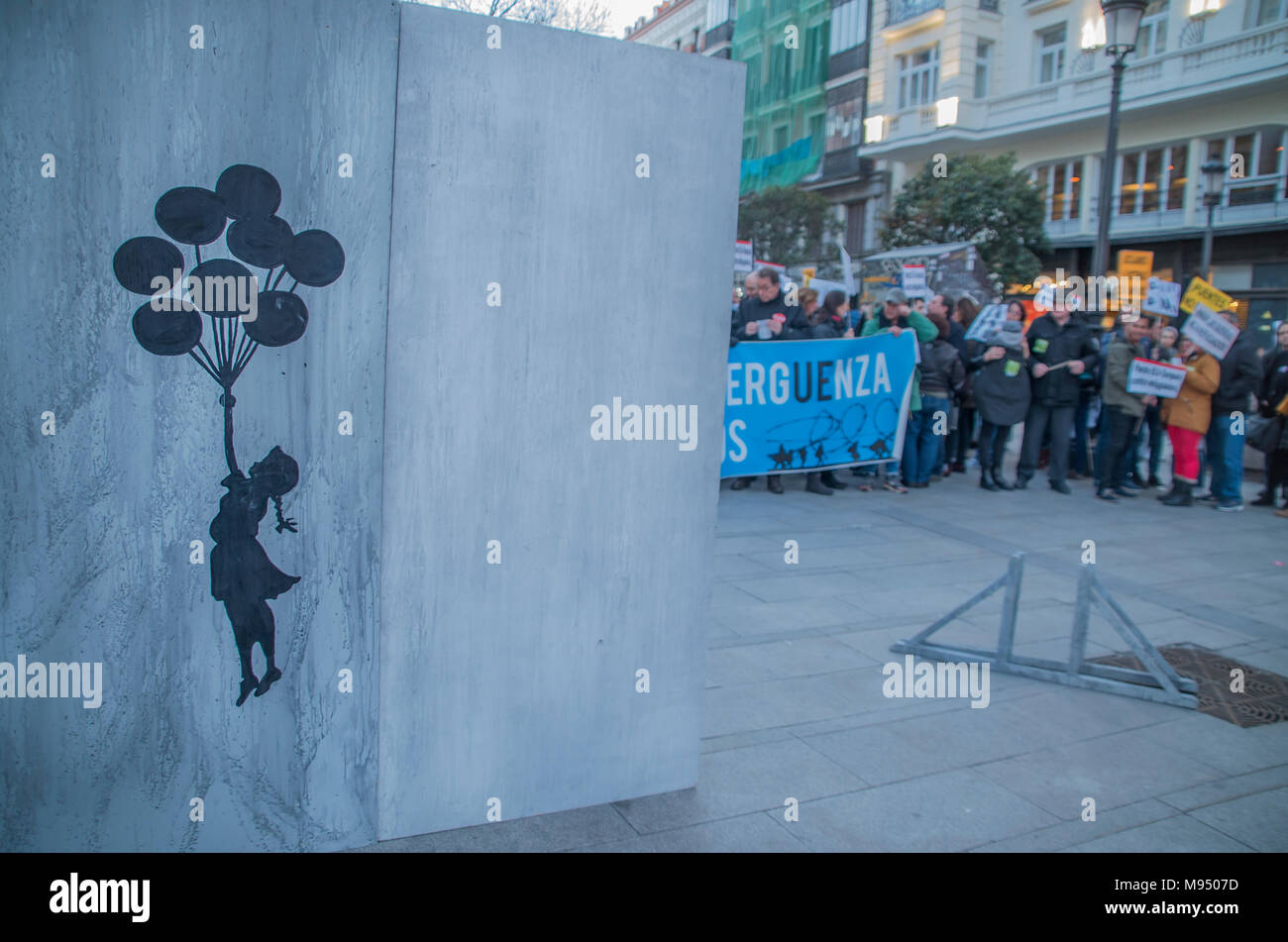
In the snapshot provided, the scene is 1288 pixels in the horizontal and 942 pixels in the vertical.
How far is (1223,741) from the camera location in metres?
4.48

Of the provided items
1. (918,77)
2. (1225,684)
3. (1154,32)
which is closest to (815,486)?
(1225,684)

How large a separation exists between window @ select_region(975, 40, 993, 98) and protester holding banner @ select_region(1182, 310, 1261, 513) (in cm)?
2830

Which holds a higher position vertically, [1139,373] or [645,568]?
[1139,373]

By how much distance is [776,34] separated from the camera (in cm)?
5284

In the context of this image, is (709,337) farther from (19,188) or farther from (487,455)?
(19,188)

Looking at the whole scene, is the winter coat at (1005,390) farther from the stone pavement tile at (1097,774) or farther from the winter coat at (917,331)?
the stone pavement tile at (1097,774)

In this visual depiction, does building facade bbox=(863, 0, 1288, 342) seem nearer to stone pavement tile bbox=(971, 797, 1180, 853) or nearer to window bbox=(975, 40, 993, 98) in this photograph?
window bbox=(975, 40, 993, 98)

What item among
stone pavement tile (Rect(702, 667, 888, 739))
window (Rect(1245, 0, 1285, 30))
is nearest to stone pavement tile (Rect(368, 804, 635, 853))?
stone pavement tile (Rect(702, 667, 888, 739))

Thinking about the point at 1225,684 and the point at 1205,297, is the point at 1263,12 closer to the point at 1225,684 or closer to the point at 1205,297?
the point at 1205,297

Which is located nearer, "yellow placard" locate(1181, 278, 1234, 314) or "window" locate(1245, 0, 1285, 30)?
"yellow placard" locate(1181, 278, 1234, 314)

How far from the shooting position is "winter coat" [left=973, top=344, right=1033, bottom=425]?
11.2m

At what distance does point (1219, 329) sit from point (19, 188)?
37.1 ft

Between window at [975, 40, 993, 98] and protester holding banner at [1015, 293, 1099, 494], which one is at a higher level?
window at [975, 40, 993, 98]
